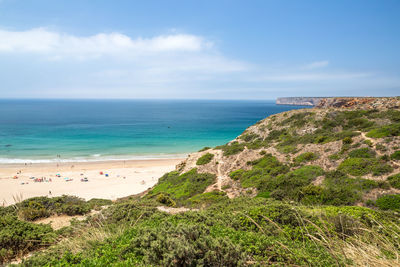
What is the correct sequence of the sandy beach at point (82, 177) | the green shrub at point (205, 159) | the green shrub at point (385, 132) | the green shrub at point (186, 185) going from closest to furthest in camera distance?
the green shrub at point (385, 132) < the green shrub at point (186, 185) < the green shrub at point (205, 159) < the sandy beach at point (82, 177)

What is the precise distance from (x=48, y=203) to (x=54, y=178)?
25.6 metres

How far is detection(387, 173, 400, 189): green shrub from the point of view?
10.9 meters

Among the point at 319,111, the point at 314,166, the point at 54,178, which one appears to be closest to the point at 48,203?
the point at 314,166

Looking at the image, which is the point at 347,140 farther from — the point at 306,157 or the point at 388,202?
the point at 388,202

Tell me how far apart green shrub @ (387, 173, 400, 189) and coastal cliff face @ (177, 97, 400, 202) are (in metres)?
0.09

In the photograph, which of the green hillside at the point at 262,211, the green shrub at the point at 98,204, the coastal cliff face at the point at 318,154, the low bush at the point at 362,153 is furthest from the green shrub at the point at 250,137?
the green shrub at the point at 98,204

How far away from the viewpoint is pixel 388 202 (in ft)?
32.3

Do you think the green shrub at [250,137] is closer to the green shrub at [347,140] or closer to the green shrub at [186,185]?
the green shrub at [186,185]

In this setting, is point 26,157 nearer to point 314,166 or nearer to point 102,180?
point 102,180

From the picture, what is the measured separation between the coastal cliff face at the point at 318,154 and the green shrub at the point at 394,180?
0.09m

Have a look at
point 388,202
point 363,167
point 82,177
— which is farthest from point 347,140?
point 82,177

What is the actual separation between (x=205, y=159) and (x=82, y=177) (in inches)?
874

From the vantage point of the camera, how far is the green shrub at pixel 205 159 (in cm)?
2289

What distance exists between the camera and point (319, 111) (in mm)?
29609
